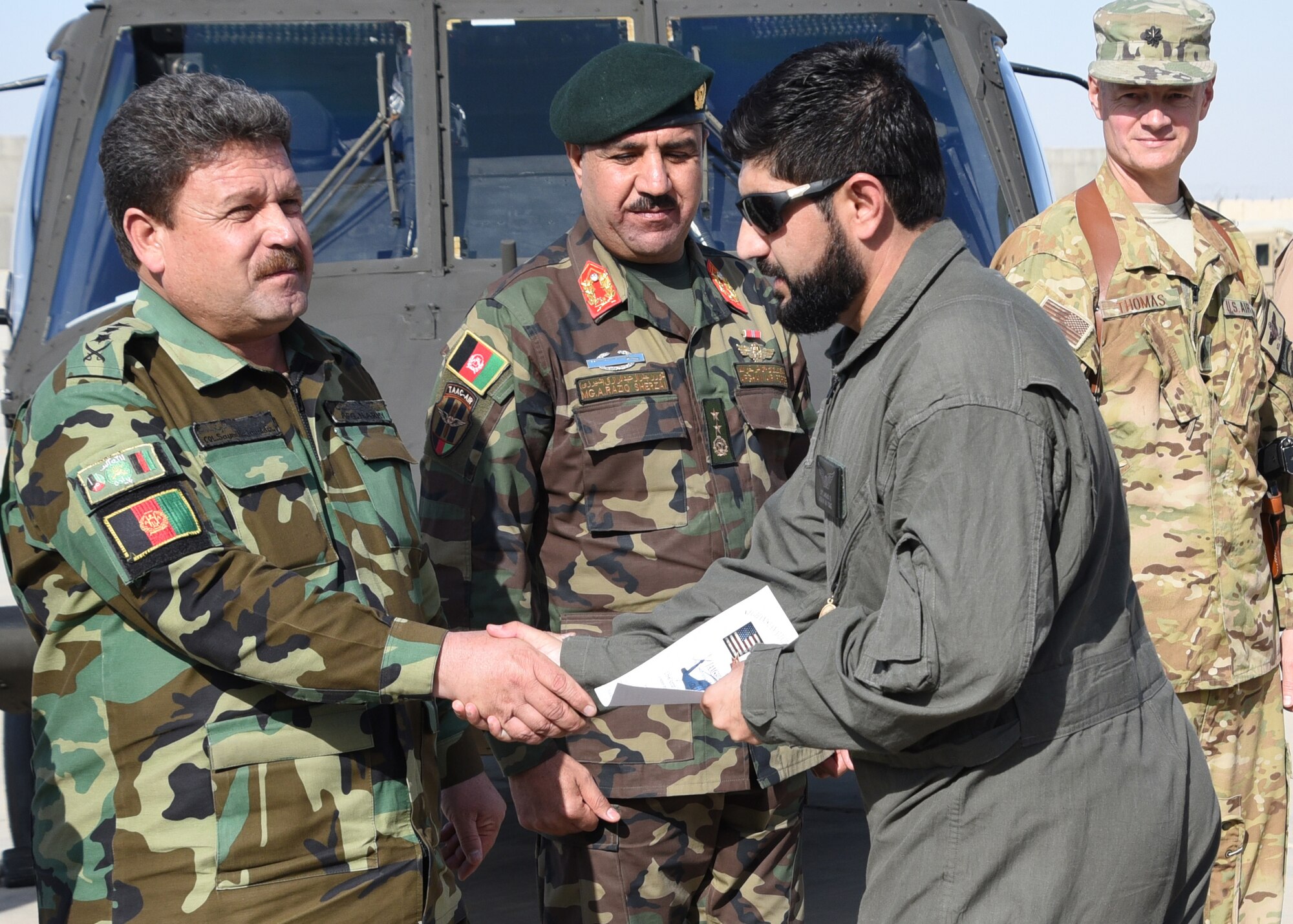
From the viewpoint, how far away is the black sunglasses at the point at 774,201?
2.03m

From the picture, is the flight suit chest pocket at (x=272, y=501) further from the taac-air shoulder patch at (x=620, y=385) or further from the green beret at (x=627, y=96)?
the green beret at (x=627, y=96)

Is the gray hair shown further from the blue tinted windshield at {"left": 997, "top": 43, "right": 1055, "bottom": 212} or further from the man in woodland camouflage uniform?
the blue tinted windshield at {"left": 997, "top": 43, "right": 1055, "bottom": 212}

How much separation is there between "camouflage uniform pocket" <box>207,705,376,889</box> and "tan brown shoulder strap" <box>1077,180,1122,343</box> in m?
1.96

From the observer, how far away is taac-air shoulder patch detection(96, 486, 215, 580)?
2045mm

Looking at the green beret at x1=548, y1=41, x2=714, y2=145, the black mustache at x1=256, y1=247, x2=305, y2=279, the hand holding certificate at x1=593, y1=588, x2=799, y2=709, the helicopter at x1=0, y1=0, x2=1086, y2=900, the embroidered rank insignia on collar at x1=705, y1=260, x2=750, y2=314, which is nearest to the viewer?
the hand holding certificate at x1=593, y1=588, x2=799, y2=709

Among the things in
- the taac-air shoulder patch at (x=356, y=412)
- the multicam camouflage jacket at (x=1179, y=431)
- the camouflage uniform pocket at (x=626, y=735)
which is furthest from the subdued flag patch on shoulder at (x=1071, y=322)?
the taac-air shoulder patch at (x=356, y=412)

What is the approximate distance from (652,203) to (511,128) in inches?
69.6

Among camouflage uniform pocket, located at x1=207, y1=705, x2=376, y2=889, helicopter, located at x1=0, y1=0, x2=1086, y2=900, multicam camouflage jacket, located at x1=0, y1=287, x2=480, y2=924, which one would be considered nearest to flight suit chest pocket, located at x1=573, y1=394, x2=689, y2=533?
multicam camouflage jacket, located at x1=0, y1=287, x2=480, y2=924

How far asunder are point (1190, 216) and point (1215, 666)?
111 centimetres

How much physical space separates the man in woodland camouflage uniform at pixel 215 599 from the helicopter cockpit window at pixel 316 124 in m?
2.12

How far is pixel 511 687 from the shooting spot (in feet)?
7.75

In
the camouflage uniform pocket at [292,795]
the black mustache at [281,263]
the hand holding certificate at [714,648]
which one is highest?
the black mustache at [281,263]

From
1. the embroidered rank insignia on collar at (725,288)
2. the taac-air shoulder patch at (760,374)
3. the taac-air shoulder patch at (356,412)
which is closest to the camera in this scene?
the taac-air shoulder patch at (356,412)

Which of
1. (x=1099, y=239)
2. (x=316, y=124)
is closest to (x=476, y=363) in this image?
(x=1099, y=239)
